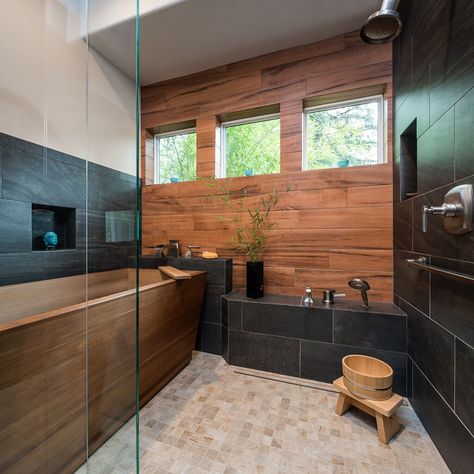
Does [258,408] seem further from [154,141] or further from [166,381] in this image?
[154,141]

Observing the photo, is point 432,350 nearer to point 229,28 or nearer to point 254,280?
point 254,280

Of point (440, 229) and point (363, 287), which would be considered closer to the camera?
point (440, 229)

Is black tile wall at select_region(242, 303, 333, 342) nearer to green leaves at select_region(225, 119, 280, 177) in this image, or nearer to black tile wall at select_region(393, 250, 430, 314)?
black tile wall at select_region(393, 250, 430, 314)

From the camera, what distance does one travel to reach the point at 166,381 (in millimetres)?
1763

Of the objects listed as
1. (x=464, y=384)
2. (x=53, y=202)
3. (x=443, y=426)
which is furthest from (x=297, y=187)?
(x=53, y=202)

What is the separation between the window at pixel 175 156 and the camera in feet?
8.95

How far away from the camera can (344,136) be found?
2.21 metres

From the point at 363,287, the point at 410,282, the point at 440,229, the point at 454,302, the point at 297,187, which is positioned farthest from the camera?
the point at 297,187

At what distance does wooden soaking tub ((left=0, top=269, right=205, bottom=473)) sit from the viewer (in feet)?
2.81

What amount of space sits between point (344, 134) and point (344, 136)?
0.06ft

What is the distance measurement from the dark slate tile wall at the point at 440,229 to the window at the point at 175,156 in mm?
1980

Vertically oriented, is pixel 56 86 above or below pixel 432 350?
above

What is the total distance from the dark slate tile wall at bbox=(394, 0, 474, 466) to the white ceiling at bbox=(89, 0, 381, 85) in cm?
49

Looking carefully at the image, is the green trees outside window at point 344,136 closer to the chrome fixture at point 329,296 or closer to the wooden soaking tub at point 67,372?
the chrome fixture at point 329,296
